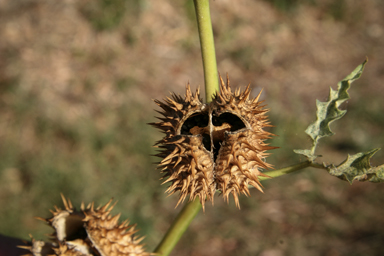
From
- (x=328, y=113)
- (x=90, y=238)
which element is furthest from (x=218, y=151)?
(x=90, y=238)

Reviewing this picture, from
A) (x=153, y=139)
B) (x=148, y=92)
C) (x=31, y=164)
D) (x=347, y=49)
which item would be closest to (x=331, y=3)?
(x=347, y=49)

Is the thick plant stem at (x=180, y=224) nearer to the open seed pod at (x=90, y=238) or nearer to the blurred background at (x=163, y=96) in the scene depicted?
the open seed pod at (x=90, y=238)

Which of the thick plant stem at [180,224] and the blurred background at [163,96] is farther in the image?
the blurred background at [163,96]

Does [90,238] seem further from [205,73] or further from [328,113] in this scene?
[328,113]

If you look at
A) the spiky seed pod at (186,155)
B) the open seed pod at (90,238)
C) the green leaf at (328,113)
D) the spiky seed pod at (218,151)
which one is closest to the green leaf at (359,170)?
the green leaf at (328,113)

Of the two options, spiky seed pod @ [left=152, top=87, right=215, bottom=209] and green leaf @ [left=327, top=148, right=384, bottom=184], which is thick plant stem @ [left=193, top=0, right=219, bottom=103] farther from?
green leaf @ [left=327, top=148, right=384, bottom=184]

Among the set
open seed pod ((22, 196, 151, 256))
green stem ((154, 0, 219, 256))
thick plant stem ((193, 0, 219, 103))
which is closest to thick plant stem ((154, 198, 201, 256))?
green stem ((154, 0, 219, 256))
